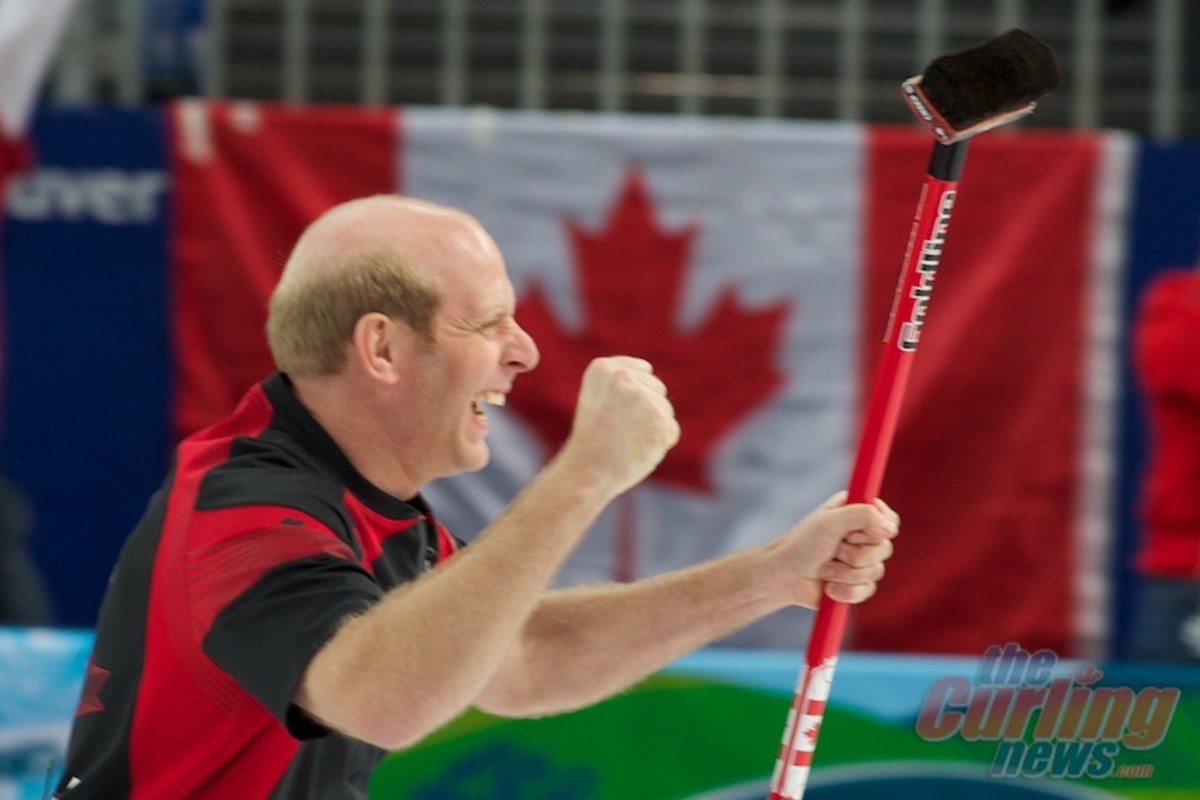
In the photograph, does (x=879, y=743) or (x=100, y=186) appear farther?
(x=100, y=186)

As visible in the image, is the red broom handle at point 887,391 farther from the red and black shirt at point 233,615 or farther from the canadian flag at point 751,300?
the canadian flag at point 751,300

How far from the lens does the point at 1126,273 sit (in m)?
5.82

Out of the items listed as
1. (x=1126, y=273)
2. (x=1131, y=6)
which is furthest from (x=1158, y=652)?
(x=1131, y=6)

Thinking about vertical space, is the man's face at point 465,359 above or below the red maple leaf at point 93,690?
above

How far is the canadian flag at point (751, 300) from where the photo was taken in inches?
224

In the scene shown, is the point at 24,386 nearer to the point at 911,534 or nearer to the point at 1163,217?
the point at 911,534

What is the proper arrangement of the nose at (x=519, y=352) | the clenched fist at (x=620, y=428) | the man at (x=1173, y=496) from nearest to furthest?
the clenched fist at (x=620, y=428)
the nose at (x=519, y=352)
the man at (x=1173, y=496)

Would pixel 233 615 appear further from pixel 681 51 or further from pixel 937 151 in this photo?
pixel 681 51

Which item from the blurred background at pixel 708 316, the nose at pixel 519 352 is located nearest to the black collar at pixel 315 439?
the nose at pixel 519 352

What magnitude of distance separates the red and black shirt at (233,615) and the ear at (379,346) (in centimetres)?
12

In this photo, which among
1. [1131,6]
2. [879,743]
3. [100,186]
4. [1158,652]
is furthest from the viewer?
[1131,6]

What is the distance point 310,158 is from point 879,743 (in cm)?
287

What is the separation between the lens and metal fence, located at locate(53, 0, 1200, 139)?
637 centimetres

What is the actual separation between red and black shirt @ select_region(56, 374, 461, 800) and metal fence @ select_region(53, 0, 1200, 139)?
4245 millimetres
